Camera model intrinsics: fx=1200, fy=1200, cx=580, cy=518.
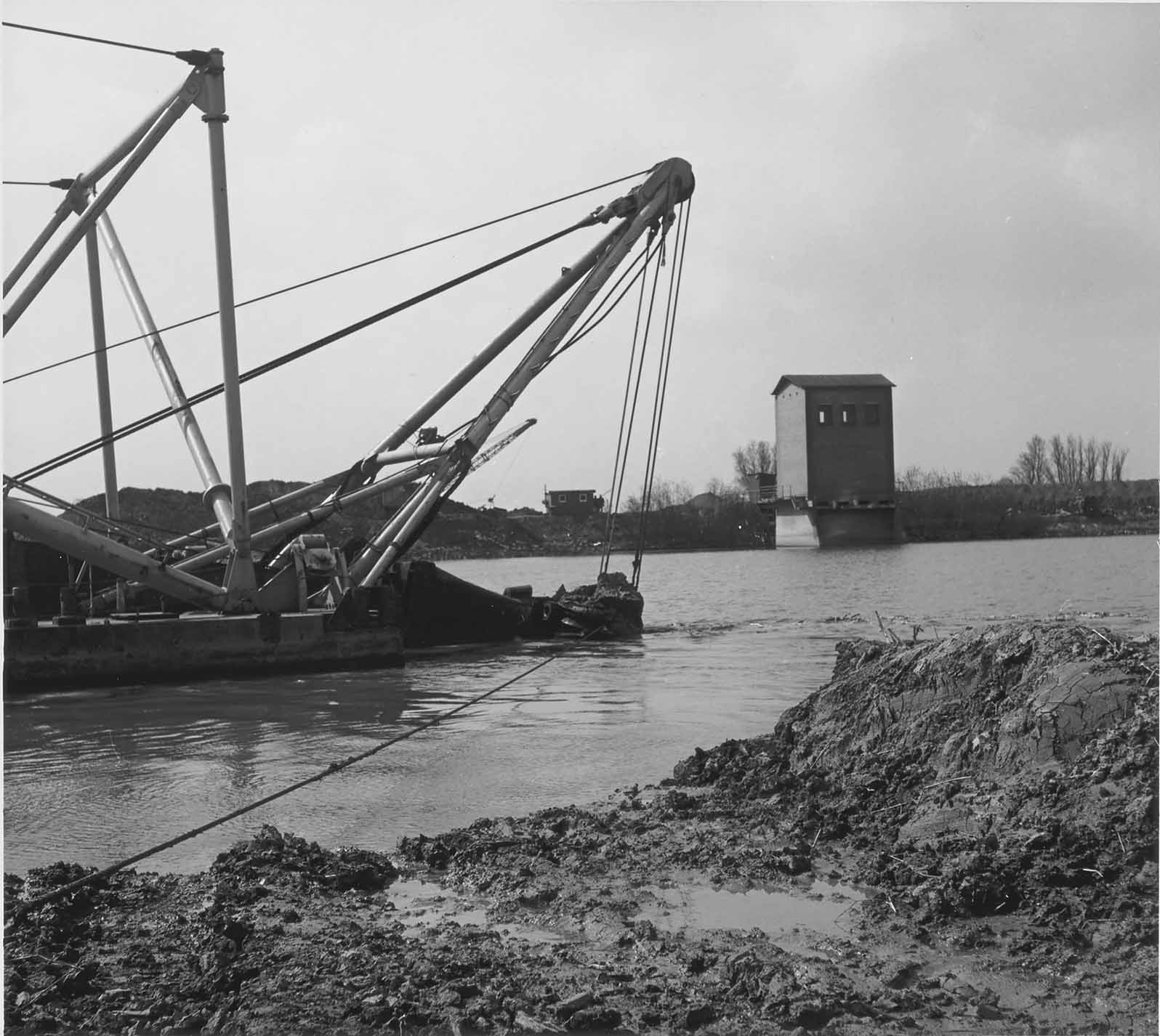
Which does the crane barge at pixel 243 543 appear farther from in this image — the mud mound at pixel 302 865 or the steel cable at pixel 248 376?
the mud mound at pixel 302 865

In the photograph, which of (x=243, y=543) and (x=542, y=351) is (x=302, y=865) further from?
(x=542, y=351)

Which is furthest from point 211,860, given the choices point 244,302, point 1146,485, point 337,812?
point 1146,485

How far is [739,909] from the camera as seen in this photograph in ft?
15.9

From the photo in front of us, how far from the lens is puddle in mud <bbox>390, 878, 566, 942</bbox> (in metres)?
4.59

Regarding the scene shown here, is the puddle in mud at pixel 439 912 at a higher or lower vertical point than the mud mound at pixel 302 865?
lower

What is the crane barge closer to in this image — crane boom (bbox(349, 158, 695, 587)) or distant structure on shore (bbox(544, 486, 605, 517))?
crane boom (bbox(349, 158, 695, 587))

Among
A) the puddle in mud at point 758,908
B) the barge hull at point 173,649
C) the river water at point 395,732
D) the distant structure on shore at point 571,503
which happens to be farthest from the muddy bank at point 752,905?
the distant structure on shore at point 571,503

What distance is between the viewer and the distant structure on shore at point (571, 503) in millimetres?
112125

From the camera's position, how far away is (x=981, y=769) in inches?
228

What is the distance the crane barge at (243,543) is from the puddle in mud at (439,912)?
10276mm

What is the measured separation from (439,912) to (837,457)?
248ft

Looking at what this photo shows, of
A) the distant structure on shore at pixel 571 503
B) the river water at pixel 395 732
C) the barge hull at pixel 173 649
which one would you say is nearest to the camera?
the river water at pixel 395 732

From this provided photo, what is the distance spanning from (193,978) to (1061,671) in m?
4.13

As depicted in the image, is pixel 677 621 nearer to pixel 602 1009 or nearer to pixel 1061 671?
pixel 1061 671
